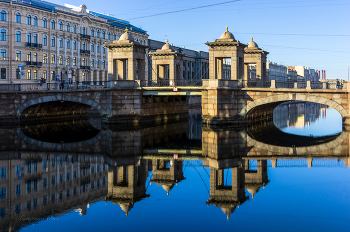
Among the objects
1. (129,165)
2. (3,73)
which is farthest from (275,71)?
(129,165)

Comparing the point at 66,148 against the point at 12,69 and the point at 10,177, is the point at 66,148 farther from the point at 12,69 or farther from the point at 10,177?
the point at 12,69

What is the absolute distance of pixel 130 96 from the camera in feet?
134

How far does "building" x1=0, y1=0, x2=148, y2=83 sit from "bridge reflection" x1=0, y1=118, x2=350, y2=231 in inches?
921

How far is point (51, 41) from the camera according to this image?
210ft

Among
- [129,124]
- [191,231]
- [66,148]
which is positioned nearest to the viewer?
[191,231]

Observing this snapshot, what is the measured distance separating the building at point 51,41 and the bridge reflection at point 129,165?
23.4m

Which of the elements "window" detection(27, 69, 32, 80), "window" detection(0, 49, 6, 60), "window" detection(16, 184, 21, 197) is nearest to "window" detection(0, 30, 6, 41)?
"window" detection(0, 49, 6, 60)

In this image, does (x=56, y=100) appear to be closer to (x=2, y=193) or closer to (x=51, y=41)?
(x=51, y=41)

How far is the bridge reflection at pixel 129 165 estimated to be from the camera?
14555 millimetres

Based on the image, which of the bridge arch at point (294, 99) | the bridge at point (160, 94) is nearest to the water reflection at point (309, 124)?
the bridge arch at point (294, 99)

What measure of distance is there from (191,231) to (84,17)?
6340cm

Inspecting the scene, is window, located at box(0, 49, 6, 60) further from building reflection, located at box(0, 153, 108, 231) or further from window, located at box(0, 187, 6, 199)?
window, located at box(0, 187, 6, 199)

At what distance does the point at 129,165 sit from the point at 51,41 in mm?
48951

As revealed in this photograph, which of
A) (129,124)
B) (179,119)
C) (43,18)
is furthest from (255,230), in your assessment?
(43,18)
